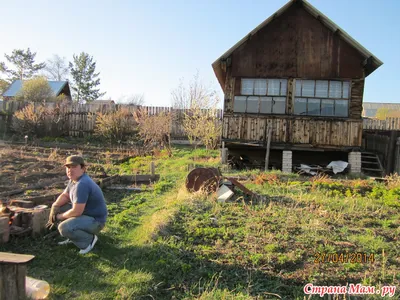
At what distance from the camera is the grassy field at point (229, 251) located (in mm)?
3738

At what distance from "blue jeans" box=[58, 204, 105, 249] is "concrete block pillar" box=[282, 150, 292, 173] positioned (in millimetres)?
10140

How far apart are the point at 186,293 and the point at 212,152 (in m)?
13.6

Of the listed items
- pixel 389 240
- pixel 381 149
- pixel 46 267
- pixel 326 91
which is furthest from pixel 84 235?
pixel 381 149

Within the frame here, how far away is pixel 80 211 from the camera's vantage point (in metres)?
4.49

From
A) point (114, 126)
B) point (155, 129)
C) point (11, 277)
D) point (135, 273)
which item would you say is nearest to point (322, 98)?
point (155, 129)

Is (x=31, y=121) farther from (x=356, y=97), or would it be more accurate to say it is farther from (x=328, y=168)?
(x=356, y=97)

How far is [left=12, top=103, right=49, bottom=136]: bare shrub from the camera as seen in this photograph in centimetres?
2062

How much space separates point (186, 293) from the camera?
357 cm

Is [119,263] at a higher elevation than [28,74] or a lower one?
lower

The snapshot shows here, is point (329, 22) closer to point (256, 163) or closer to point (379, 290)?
point (256, 163)

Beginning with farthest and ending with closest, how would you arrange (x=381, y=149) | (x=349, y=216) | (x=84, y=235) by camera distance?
(x=381, y=149) → (x=349, y=216) → (x=84, y=235)

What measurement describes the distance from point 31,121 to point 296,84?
16.6 m

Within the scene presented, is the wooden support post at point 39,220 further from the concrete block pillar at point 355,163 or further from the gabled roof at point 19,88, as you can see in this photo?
the gabled roof at point 19,88

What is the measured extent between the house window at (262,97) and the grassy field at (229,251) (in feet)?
23.2
